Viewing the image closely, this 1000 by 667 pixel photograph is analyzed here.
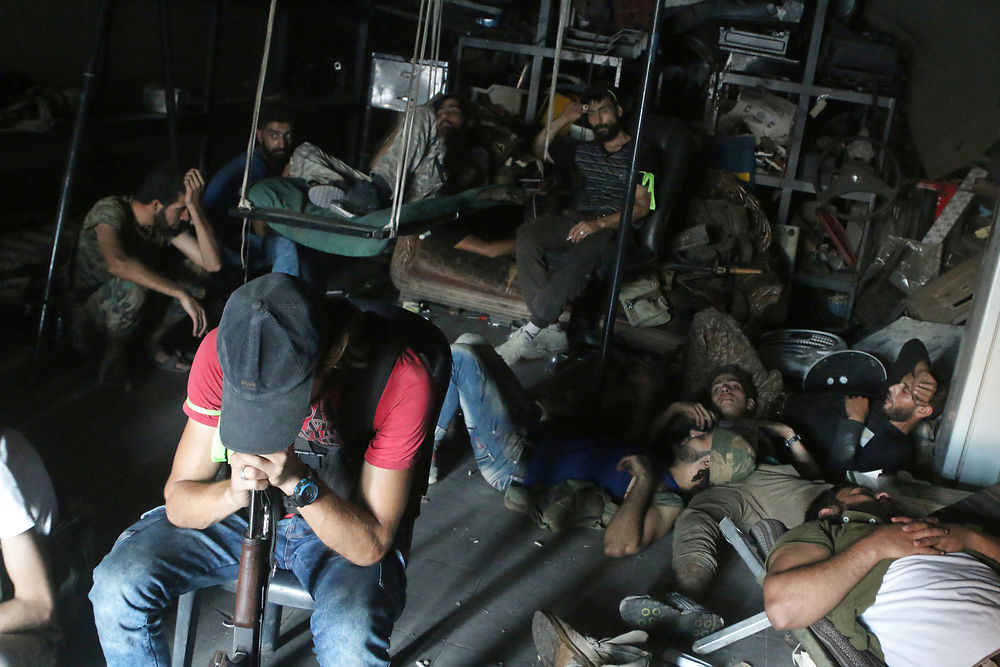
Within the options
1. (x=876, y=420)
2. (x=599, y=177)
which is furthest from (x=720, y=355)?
(x=599, y=177)

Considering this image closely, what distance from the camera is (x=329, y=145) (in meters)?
7.35

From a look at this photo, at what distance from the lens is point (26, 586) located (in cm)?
193

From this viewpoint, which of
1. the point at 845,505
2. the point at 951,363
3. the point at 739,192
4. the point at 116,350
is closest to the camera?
the point at 845,505

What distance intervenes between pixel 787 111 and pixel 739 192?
0.93m

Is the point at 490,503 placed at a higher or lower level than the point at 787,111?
lower

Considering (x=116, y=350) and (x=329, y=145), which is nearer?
(x=116, y=350)

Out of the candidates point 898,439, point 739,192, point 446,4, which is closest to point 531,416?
point 898,439

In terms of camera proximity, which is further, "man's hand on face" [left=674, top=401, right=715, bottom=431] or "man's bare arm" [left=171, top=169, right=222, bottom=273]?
"man's bare arm" [left=171, top=169, right=222, bottom=273]

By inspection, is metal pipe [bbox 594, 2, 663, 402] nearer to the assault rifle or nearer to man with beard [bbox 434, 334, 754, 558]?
man with beard [bbox 434, 334, 754, 558]

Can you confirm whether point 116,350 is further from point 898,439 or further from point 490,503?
point 898,439

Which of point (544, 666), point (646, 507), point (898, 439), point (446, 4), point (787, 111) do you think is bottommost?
point (544, 666)

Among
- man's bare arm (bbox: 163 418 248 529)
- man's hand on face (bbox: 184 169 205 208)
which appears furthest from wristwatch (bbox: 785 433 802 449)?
man's hand on face (bbox: 184 169 205 208)

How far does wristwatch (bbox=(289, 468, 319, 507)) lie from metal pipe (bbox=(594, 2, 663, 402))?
195 cm

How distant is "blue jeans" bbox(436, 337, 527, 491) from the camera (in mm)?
3102
